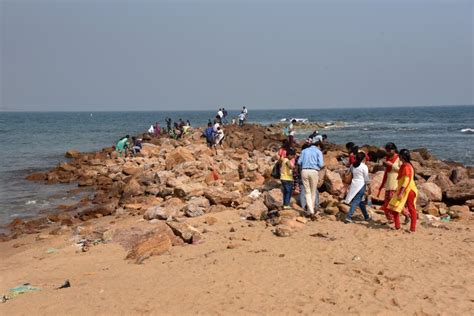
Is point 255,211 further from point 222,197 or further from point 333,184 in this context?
point 333,184

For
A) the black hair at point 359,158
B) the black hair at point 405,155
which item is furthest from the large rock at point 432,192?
the black hair at point 405,155

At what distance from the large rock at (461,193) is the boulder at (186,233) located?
6.88 metres

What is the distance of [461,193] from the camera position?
39.0 ft

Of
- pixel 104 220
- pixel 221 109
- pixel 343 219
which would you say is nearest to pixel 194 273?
pixel 343 219

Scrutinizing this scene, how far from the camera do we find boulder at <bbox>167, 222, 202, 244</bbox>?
9.17 m

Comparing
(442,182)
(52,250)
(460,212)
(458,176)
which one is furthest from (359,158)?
(52,250)

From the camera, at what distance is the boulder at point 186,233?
30.1ft

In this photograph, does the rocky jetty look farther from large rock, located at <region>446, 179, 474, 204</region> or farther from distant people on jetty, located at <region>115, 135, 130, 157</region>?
distant people on jetty, located at <region>115, 135, 130, 157</region>

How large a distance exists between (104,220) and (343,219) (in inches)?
263

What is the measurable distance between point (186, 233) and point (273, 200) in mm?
2683

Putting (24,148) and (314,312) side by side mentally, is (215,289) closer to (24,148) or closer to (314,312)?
(314,312)

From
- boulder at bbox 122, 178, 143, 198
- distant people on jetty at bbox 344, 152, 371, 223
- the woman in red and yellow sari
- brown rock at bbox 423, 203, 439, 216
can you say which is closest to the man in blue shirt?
distant people on jetty at bbox 344, 152, 371, 223

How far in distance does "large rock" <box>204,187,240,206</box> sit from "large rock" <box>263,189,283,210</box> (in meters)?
0.98

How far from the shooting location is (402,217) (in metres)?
10.3
